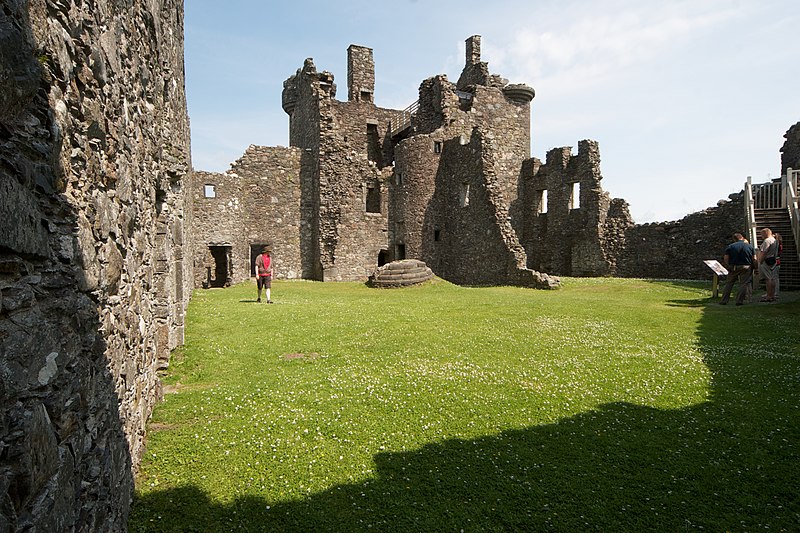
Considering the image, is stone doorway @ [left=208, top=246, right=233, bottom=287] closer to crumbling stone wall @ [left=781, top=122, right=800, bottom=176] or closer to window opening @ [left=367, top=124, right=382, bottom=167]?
window opening @ [left=367, top=124, right=382, bottom=167]

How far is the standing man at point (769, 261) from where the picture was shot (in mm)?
15094

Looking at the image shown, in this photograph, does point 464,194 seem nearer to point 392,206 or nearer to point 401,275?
point 392,206

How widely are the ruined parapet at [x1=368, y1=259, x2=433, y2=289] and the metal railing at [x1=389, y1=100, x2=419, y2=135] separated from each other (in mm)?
15334

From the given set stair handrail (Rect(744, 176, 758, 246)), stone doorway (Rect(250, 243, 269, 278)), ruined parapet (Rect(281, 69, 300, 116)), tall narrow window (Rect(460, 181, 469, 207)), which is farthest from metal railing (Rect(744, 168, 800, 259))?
ruined parapet (Rect(281, 69, 300, 116))

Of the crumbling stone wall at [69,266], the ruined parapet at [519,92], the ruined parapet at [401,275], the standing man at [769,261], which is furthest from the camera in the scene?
the ruined parapet at [519,92]

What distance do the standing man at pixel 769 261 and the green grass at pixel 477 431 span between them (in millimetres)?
4045

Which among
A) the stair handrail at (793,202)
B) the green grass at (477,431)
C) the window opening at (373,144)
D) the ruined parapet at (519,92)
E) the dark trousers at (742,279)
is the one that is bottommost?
the green grass at (477,431)

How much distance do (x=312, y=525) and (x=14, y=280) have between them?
3151mm

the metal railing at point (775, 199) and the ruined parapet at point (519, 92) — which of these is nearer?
→ the metal railing at point (775, 199)

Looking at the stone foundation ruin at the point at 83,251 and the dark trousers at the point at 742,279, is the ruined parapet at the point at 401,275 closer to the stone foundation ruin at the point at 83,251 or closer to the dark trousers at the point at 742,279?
the dark trousers at the point at 742,279

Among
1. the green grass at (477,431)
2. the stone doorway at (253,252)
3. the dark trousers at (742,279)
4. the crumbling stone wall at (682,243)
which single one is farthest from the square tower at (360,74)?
the green grass at (477,431)

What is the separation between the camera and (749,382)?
782 centimetres

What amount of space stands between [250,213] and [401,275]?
34.6 ft

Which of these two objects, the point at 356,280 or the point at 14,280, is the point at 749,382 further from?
the point at 356,280
